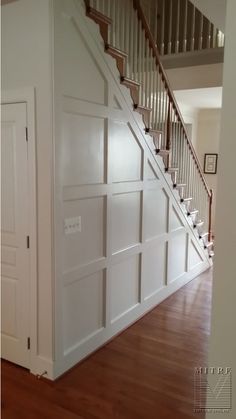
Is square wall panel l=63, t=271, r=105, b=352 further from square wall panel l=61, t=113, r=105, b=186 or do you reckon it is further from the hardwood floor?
square wall panel l=61, t=113, r=105, b=186

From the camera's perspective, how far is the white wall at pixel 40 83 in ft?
7.86

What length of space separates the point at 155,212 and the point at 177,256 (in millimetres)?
972

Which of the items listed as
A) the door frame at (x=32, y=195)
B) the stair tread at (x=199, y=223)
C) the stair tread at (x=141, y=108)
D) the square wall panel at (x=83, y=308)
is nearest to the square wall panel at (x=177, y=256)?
the stair tread at (x=199, y=223)

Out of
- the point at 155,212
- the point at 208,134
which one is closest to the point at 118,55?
the point at 155,212

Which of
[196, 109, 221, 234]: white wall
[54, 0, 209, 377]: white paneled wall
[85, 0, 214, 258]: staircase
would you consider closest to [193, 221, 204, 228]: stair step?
[85, 0, 214, 258]: staircase

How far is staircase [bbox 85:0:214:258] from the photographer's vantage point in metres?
3.18

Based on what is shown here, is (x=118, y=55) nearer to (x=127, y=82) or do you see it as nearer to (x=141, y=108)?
(x=127, y=82)

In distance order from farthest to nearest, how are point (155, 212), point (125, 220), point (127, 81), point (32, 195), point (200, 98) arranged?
point (200, 98) → point (155, 212) → point (125, 220) → point (127, 81) → point (32, 195)

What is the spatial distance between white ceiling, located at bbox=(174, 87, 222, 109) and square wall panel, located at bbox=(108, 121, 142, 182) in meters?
2.59

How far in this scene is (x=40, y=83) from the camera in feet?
7.97

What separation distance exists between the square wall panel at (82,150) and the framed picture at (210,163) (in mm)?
5470

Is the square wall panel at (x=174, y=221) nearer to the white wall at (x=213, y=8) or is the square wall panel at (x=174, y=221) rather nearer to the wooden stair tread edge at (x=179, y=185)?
the wooden stair tread edge at (x=179, y=185)

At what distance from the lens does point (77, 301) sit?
9.36ft

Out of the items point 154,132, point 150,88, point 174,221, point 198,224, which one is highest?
point 150,88
